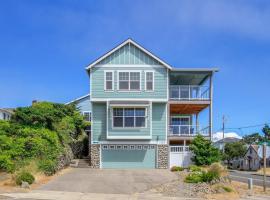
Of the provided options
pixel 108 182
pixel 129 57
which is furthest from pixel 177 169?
pixel 129 57

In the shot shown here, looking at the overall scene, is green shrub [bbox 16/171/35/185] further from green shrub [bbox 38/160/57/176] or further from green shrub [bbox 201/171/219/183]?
green shrub [bbox 201/171/219/183]

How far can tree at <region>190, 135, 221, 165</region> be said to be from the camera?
36219 mm

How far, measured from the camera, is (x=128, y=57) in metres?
37.1

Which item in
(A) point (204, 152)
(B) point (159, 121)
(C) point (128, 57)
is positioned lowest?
(A) point (204, 152)

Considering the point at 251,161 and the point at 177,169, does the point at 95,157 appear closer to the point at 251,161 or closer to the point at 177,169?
the point at 177,169

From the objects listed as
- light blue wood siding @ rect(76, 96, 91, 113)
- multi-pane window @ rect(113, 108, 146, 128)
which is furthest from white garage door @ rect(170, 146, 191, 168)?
light blue wood siding @ rect(76, 96, 91, 113)

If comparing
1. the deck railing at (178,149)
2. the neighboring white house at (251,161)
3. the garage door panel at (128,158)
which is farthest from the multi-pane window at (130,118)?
the neighboring white house at (251,161)

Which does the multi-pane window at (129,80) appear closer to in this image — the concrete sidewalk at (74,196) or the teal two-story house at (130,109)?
the teal two-story house at (130,109)

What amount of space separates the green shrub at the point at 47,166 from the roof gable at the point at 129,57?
10.8 meters

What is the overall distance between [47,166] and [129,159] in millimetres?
9944

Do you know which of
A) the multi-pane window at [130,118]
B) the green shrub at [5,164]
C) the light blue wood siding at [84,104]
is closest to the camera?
the green shrub at [5,164]

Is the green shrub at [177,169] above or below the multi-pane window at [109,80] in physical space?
below

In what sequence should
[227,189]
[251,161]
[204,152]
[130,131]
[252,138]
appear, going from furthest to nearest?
[252,138], [251,161], [130,131], [204,152], [227,189]

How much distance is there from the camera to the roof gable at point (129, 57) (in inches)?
1457
